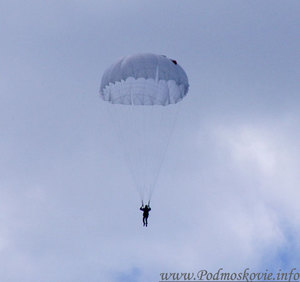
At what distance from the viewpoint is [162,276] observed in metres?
27.8

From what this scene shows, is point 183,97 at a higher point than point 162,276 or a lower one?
higher

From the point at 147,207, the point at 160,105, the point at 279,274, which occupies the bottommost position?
the point at 279,274

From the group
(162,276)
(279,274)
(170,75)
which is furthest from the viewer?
(170,75)

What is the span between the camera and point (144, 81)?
118ft

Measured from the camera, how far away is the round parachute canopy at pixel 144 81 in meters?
35.5

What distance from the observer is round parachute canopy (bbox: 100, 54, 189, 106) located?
116 ft

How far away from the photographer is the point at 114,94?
3709cm

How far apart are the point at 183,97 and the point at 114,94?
5.31 metres

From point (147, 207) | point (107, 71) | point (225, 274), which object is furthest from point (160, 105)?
point (225, 274)

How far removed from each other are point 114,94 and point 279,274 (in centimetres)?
1834

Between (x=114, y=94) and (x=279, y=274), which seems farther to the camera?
(x=114, y=94)

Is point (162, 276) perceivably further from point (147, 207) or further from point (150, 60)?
point (150, 60)

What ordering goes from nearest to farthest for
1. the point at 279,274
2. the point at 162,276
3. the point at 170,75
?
the point at 279,274, the point at 162,276, the point at 170,75

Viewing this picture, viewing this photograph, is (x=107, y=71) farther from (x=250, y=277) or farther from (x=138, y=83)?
(x=250, y=277)
